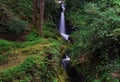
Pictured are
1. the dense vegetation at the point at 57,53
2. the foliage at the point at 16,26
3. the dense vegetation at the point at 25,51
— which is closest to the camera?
the dense vegetation at the point at 25,51

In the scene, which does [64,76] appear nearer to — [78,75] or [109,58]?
[78,75]

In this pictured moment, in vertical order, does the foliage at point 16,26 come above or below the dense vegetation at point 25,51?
above

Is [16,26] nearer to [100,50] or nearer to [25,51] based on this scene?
[25,51]

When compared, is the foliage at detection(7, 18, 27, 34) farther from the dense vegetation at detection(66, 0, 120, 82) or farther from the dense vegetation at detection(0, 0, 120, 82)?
the dense vegetation at detection(66, 0, 120, 82)

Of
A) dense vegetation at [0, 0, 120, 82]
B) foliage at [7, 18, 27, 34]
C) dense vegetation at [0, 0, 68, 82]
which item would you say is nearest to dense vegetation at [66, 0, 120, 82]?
dense vegetation at [0, 0, 120, 82]

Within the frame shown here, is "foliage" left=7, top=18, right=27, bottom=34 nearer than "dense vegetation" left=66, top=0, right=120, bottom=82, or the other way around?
"dense vegetation" left=66, top=0, right=120, bottom=82

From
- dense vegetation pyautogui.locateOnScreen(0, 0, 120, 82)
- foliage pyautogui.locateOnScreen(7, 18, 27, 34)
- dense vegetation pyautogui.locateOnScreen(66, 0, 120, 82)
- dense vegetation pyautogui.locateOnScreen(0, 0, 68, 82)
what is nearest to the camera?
dense vegetation pyautogui.locateOnScreen(0, 0, 68, 82)

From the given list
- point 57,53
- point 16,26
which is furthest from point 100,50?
point 16,26

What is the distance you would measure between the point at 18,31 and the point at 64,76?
4.55 meters

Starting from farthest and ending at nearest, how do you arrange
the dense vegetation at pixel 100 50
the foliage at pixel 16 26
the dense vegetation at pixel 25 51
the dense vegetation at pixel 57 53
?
the foliage at pixel 16 26, the dense vegetation at pixel 100 50, the dense vegetation at pixel 57 53, the dense vegetation at pixel 25 51

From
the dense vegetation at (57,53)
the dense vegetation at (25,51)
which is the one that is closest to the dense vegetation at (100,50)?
the dense vegetation at (57,53)

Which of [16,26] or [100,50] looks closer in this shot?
[100,50]

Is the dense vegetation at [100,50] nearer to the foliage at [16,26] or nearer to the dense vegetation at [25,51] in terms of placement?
the dense vegetation at [25,51]

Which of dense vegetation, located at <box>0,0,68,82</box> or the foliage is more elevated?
the foliage
